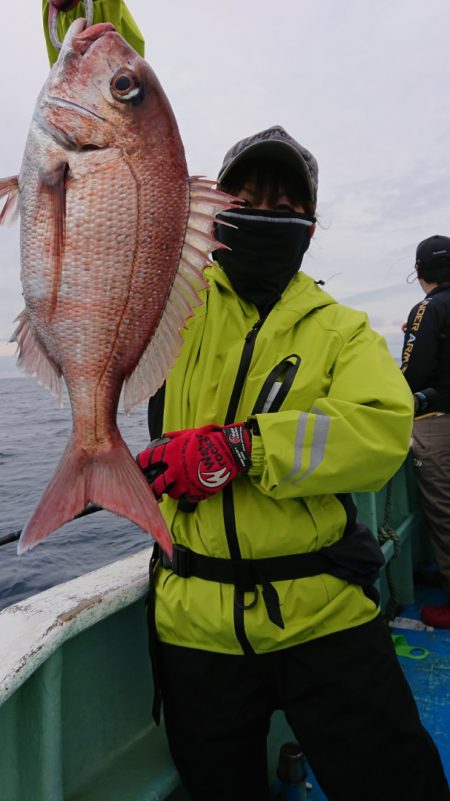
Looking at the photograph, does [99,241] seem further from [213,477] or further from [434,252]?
[434,252]

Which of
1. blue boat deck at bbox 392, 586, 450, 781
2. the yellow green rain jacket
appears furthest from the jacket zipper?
blue boat deck at bbox 392, 586, 450, 781

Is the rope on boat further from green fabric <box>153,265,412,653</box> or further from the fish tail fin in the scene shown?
the fish tail fin

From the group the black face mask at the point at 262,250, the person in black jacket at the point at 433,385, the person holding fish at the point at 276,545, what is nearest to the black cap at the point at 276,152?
the person holding fish at the point at 276,545

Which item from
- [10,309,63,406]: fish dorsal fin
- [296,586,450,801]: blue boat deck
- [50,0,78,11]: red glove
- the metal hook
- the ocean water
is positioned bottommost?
the ocean water

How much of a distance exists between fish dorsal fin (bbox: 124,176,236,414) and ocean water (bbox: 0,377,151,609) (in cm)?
21

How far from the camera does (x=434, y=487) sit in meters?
4.00

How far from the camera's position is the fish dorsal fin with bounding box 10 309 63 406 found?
1.42m

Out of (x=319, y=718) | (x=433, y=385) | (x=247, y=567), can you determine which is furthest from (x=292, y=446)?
(x=433, y=385)

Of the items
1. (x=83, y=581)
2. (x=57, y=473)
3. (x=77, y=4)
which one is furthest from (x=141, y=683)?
(x=77, y=4)

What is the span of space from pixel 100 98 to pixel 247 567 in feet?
4.23

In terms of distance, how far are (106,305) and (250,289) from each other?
0.70 meters

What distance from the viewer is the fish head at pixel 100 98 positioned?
1310mm

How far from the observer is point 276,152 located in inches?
74.6

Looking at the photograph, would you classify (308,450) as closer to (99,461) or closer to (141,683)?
(99,461)
